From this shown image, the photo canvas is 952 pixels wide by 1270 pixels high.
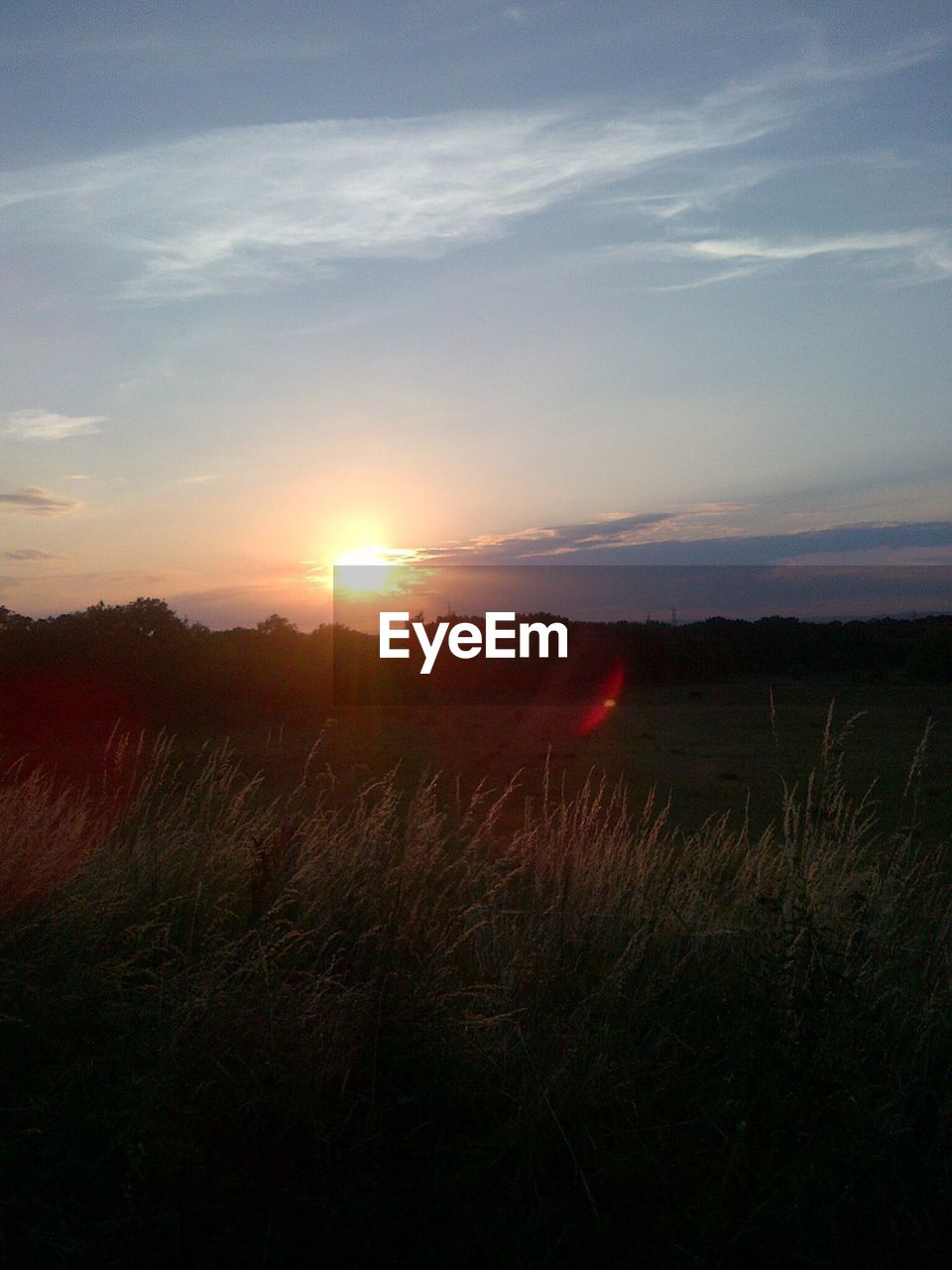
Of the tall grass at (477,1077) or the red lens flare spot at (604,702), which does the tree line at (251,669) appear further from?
the tall grass at (477,1077)

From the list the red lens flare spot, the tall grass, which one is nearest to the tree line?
the red lens flare spot

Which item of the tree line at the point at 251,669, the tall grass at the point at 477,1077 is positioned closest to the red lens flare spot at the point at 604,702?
the tree line at the point at 251,669

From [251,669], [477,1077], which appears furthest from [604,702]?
[477,1077]

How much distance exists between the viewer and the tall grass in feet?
10.9

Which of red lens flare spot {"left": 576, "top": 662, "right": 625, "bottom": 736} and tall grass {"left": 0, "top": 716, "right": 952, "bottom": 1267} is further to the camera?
red lens flare spot {"left": 576, "top": 662, "right": 625, "bottom": 736}

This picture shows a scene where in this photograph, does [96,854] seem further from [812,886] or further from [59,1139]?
[812,886]

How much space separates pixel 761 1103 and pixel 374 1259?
55.3 inches

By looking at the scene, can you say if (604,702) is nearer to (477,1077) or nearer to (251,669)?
(251,669)

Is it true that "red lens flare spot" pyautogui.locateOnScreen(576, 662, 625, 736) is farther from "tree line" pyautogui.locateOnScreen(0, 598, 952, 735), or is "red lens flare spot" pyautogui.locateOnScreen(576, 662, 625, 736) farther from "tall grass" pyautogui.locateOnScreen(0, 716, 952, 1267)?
"tall grass" pyautogui.locateOnScreen(0, 716, 952, 1267)

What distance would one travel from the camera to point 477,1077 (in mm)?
3988

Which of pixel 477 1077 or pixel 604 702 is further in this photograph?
pixel 604 702

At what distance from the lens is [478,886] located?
6.07m

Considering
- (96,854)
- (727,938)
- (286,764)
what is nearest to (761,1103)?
(727,938)

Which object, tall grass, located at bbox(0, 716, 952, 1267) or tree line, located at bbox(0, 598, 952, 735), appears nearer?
tall grass, located at bbox(0, 716, 952, 1267)
